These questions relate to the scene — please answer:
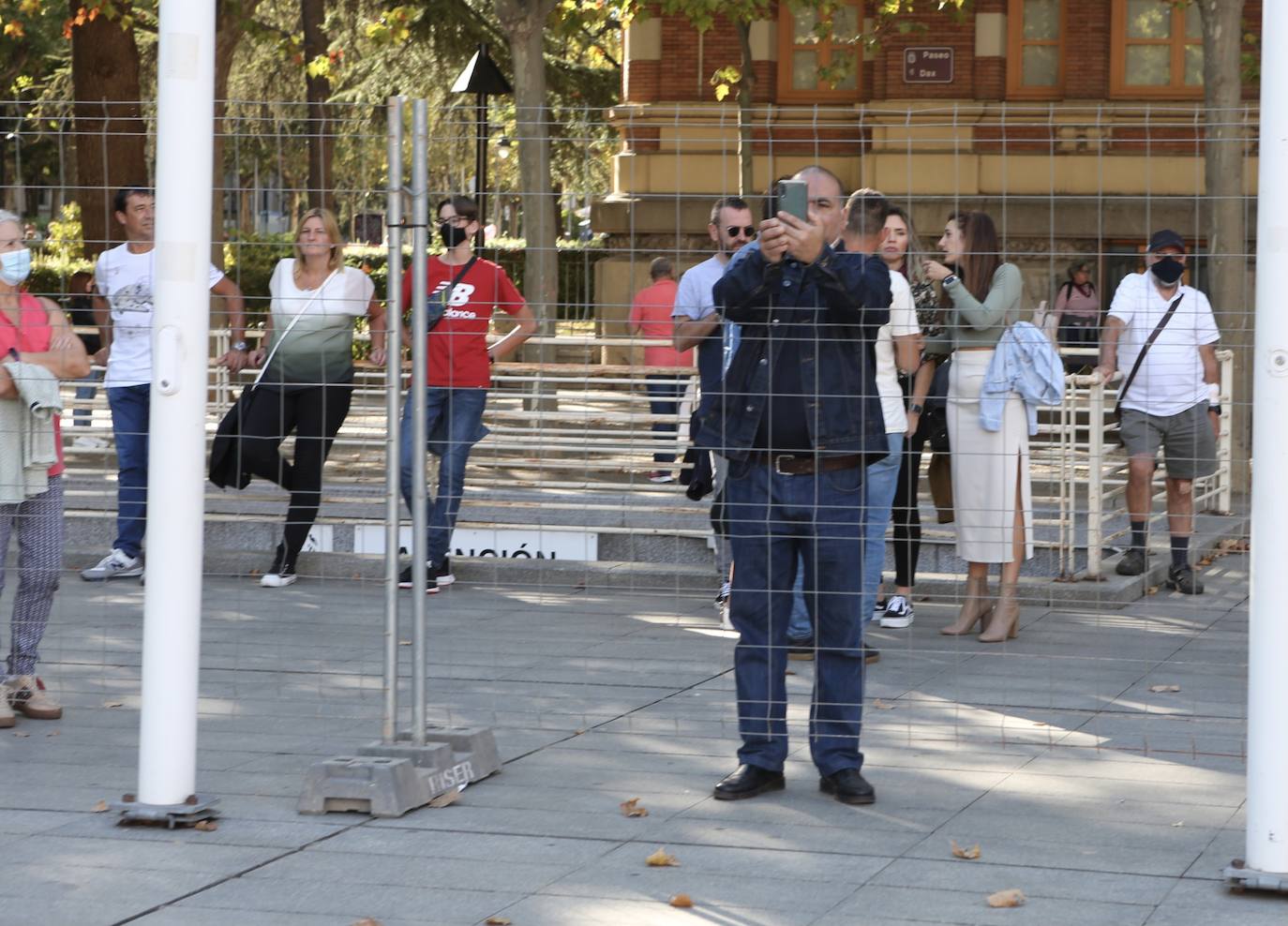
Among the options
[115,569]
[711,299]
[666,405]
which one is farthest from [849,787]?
[666,405]

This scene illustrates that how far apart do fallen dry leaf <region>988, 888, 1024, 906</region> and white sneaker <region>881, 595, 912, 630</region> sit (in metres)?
4.13

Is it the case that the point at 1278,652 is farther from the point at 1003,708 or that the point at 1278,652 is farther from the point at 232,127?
the point at 232,127

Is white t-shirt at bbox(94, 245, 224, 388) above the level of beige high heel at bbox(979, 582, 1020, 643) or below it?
above

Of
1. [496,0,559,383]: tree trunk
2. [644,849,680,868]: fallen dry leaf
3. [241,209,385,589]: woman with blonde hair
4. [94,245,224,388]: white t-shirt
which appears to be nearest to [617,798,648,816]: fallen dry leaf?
[644,849,680,868]: fallen dry leaf

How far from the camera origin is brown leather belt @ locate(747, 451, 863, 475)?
5.72 meters

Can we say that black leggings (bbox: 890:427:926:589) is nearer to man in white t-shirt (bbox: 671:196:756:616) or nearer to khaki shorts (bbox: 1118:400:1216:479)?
man in white t-shirt (bbox: 671:196:756:616)

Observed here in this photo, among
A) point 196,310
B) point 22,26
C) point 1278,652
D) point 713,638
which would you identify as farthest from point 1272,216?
point 22,26

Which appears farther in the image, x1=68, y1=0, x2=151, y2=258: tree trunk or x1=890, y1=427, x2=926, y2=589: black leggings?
x1=68, y1=0, x2=151, y2=258: tree trunk

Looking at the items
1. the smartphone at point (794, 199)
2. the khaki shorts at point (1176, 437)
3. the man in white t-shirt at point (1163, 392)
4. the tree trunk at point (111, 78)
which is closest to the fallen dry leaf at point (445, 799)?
the smartphone at point (794, 199)

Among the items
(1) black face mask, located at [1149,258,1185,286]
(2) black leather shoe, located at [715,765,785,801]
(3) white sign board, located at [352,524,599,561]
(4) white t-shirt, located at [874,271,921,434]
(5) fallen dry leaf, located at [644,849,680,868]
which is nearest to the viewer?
(5) fallen dry leaf, located at [644,849,680,868]

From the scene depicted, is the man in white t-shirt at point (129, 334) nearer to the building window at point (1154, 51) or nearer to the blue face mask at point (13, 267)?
the blue face mask at point (13, 267)

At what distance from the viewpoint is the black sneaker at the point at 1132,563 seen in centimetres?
1009

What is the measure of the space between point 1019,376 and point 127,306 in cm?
454

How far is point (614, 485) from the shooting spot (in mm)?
10281
